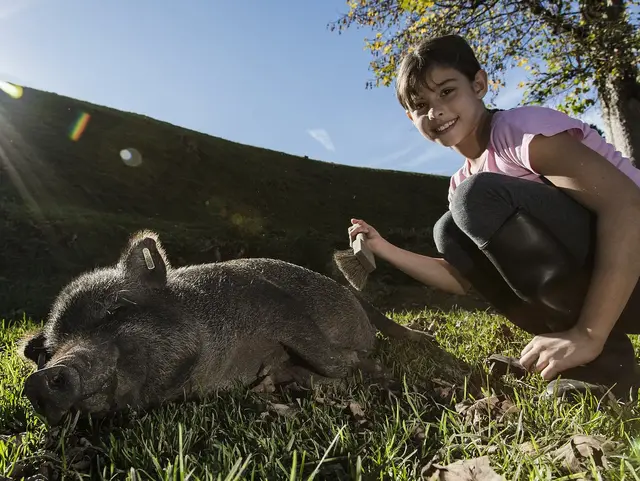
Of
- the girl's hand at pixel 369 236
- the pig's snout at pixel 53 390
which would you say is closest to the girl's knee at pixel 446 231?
the girl's hand at pixel 369 236

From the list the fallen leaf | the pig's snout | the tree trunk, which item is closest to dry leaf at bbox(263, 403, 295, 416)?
the fallen leaf

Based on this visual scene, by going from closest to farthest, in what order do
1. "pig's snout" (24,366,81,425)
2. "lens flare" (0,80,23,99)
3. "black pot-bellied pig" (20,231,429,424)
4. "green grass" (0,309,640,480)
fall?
"green grass" (0,309,640,480), "pig's snout" (24,366,81,425), "black pot-bellied pig" (20,231,429,424), "lens flare" (0,80,23,99)

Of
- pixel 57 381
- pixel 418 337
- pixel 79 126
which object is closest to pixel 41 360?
pixel 57 381

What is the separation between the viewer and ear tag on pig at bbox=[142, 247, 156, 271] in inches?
108

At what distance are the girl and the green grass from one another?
34cm

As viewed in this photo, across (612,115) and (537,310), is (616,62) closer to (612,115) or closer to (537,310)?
(612,115)

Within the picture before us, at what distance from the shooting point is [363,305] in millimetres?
3916

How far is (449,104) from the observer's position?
9.26 ft

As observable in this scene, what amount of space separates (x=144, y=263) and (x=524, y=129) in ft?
6.77

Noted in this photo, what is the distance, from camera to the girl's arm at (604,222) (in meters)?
2.29

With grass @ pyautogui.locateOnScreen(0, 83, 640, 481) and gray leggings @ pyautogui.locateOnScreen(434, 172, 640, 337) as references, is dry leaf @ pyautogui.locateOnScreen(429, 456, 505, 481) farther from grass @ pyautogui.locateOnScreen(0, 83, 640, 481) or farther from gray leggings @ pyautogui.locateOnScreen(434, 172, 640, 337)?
gray leggings @ pyautogui.locateOnScreen(434, 172, 640, 337)

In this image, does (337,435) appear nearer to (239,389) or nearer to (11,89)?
(239,389)

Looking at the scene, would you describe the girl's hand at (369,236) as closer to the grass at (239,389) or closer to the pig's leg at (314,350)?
the pig's leg at (314,350)

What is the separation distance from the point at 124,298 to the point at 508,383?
1.96 meters
